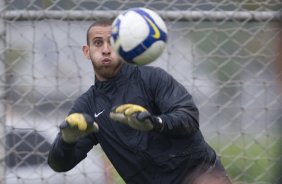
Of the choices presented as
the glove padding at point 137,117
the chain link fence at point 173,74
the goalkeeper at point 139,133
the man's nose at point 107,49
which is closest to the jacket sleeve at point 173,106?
the goalkeeper at point 139,133

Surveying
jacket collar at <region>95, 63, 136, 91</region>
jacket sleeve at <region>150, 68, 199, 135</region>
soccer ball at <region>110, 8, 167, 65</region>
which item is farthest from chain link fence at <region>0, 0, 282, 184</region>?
soccer ball at <region>110, 8, 167, 65</region>

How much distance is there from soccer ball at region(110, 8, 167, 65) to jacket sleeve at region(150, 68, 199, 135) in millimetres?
228

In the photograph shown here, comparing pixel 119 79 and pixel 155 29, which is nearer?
pixel 155 29

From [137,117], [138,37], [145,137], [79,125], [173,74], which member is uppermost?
[138,37]

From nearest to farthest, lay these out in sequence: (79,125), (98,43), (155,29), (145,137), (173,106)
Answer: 1. (79,125)
2. (155,29)
3. (173,106)
4. (145,137)
5. (98,43)

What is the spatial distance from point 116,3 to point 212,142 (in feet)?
3.68

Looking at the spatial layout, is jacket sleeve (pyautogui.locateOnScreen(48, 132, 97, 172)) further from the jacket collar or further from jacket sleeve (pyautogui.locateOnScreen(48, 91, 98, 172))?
the jacket collar

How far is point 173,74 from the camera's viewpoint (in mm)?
5273

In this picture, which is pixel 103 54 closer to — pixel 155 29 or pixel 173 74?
pixel 155 29

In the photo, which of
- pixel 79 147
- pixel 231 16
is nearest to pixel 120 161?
pixel 79 147

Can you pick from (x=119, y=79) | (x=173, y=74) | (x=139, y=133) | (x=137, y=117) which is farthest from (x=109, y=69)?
(x=173, y=74)

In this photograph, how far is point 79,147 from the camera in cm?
441

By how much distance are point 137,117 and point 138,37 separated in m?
0.43

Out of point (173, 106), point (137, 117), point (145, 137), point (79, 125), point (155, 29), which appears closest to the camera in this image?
point (137, 117)
